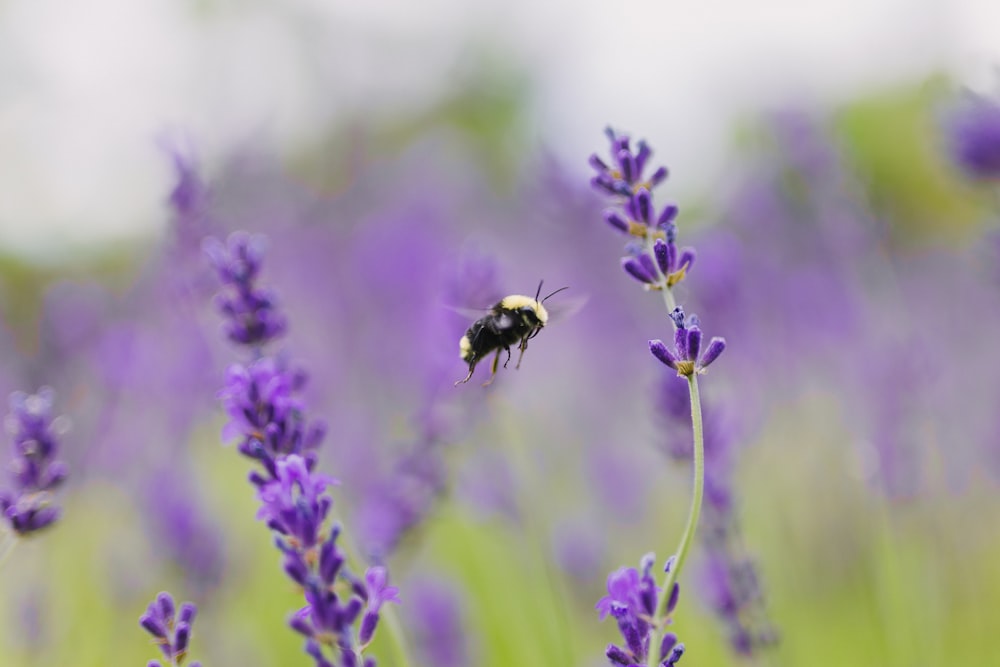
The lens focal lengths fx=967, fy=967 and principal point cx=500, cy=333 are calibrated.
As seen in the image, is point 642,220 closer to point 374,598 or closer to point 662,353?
point 662,353

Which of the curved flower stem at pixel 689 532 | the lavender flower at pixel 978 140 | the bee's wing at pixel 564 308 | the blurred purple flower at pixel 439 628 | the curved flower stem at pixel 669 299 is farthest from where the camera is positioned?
the blurred purple flower at pixel 439 628

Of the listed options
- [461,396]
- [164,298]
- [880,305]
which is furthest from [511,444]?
[164,298]

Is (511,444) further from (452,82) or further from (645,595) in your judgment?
(452,82)

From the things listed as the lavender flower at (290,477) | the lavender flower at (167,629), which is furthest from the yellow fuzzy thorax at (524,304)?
the lavender flower at (167,629)

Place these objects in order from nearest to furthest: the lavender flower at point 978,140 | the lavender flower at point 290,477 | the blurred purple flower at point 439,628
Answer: the lavender flower at point 290,477, the lavender flower at point 978,140, the blurred purple flower at point 439,628

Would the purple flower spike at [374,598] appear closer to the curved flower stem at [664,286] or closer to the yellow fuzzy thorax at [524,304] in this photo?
the curved flower stem at [664,286]

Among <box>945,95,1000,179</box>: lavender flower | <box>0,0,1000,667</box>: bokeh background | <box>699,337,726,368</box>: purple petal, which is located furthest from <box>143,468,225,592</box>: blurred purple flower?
<box>945,95,1000,179</box>: lavender flower
